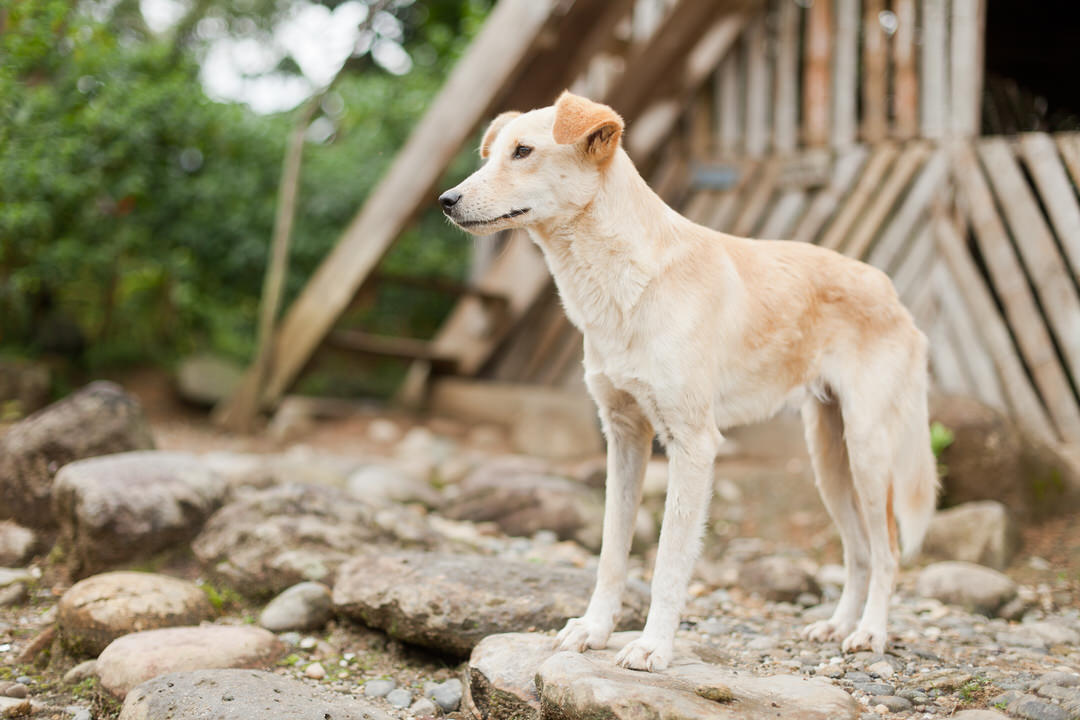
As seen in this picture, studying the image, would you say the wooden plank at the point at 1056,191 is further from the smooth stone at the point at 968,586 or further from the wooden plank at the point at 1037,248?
the smooth stone at the point at 968,586

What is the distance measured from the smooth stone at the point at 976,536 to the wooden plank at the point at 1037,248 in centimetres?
140

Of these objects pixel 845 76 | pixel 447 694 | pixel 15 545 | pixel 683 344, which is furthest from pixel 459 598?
pixel 845 76

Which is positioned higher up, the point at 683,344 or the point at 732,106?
the point at 732,106

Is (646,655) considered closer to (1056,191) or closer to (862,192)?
(1056,191)

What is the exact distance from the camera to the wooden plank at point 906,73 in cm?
693

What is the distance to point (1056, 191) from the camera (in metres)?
5.99

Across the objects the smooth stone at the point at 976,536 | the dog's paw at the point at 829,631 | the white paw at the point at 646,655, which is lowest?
the white paw at the point at 646,655

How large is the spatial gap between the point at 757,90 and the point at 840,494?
5036 millimetres

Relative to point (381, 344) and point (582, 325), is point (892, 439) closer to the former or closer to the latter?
point (582, 325)

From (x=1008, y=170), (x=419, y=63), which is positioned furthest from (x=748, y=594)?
(x=419, y=63)

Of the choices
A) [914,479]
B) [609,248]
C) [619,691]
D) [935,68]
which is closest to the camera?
[619,691]

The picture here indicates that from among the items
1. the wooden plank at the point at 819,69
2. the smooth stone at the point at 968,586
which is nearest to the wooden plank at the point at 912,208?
the wooden plank at the point at 819,69

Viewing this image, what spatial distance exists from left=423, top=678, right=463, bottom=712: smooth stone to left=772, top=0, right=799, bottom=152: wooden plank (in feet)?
19.1

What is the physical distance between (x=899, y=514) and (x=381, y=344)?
5.87 meters
